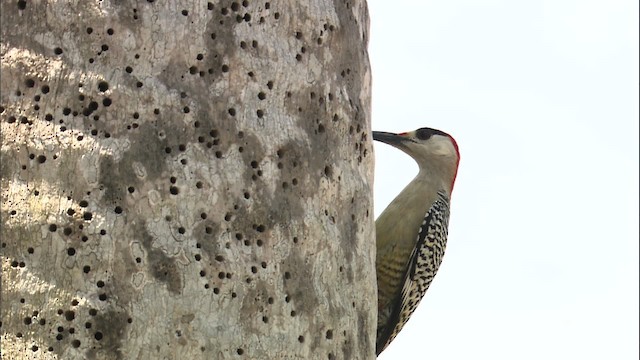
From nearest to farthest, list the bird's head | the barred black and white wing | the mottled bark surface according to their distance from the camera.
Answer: the mottled bark surface → the barred black and white wing → the bird's head

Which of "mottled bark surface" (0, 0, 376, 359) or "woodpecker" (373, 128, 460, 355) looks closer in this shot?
"mottled bark surface" (0, 0, 376, 359)

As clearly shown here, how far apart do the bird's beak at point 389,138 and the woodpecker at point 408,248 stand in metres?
0.33

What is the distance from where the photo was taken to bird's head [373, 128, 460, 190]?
7.58 meters

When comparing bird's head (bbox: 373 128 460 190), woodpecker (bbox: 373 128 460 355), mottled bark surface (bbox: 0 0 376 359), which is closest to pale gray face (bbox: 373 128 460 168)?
bird's head (bbox: 373 128 460 190)

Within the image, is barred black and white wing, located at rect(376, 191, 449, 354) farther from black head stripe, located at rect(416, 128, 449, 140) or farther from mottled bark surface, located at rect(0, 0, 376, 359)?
mottled bark surface, located at rect(0, 0, 376, 359)

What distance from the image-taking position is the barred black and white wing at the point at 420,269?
23.0 ft

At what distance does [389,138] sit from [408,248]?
923 millimetres

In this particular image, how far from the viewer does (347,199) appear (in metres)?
4.91

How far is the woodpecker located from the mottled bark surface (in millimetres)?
2280

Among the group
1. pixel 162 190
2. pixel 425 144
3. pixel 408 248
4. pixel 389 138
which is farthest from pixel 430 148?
pixel 162 190

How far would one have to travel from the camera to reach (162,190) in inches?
171

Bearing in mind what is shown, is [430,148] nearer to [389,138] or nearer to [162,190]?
[389,138]

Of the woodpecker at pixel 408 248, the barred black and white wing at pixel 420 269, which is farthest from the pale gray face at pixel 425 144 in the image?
the barred black and white wing at pixel 420 269

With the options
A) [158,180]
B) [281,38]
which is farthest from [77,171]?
[281,38]
